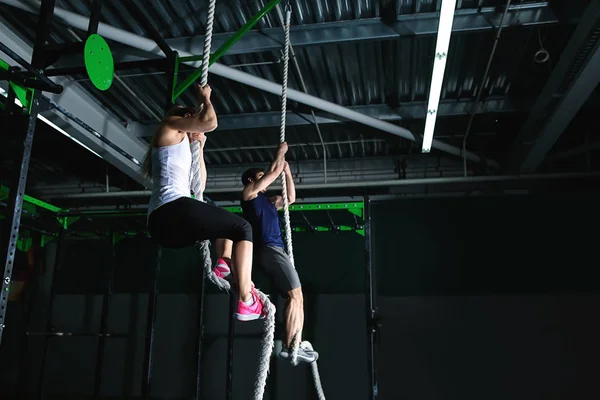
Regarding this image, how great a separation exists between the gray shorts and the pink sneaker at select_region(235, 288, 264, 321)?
2.15ft

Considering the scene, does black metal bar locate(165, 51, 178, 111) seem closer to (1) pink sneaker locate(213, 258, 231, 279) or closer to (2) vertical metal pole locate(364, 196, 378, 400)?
(1) pink sneaker locate(213, 258, 231, 279)

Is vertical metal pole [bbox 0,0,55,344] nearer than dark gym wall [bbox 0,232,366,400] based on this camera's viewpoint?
Yes

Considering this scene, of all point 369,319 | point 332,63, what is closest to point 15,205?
point 332,63

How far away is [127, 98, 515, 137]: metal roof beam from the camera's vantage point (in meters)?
5.64

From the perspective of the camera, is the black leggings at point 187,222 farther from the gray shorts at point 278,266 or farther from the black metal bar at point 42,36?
the black metal bar at point 42,36

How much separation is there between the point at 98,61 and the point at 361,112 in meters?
3.34

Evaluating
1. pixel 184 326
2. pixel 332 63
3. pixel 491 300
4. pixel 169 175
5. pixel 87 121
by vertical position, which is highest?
pixel 332 63

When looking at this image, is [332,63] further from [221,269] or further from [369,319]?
[369,319]

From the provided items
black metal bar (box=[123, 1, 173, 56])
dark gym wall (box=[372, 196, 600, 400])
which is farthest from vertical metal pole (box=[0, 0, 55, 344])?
dark gym wall (box=[372, 196, 600, 400])

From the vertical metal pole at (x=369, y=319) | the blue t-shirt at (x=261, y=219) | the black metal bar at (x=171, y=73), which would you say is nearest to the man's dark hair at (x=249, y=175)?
the blue t-shirt at (x=261, y=219)

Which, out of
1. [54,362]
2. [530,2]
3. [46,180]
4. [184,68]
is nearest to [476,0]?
[530,2]

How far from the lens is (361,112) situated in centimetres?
588

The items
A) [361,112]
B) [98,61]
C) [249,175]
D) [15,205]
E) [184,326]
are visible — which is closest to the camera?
[15,205]

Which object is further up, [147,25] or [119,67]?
[147,25]
